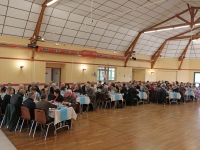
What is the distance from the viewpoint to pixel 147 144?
4.53m

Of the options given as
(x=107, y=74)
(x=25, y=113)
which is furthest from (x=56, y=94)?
(x=107, y=74)

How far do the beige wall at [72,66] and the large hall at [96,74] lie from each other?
0.18ft

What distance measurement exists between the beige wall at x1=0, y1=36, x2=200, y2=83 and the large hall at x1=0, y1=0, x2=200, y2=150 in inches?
2.2

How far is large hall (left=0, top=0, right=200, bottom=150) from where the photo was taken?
492cm

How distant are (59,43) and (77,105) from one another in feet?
23.6

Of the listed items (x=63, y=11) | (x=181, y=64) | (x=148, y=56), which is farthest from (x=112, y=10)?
(x=181, y=64)

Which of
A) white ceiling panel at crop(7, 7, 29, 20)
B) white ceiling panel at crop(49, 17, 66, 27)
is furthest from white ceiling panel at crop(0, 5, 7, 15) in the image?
white ceiling panel at crop(49, 17, 66, 27)

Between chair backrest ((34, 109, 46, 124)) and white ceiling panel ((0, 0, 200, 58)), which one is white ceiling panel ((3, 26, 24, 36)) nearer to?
white ceiling panel ((0, 0, 200, 58))

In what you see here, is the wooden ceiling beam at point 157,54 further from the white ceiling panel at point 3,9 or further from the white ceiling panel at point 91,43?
the white ceiling panel at point 3,9

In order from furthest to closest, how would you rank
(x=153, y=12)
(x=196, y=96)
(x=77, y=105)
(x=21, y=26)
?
1. (x=196, y=96)
2. (x=153, y=12)
3. (x=21, y=26)
4. (x=77, y=105)

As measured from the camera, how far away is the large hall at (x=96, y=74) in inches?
194

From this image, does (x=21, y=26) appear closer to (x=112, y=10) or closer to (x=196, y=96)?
(x=112, y=10)

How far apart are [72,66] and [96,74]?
234 centimetres

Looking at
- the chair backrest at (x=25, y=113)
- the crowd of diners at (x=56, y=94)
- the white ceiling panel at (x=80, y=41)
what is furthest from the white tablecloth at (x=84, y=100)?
the white ceiling panel at (x=80, y=41)
